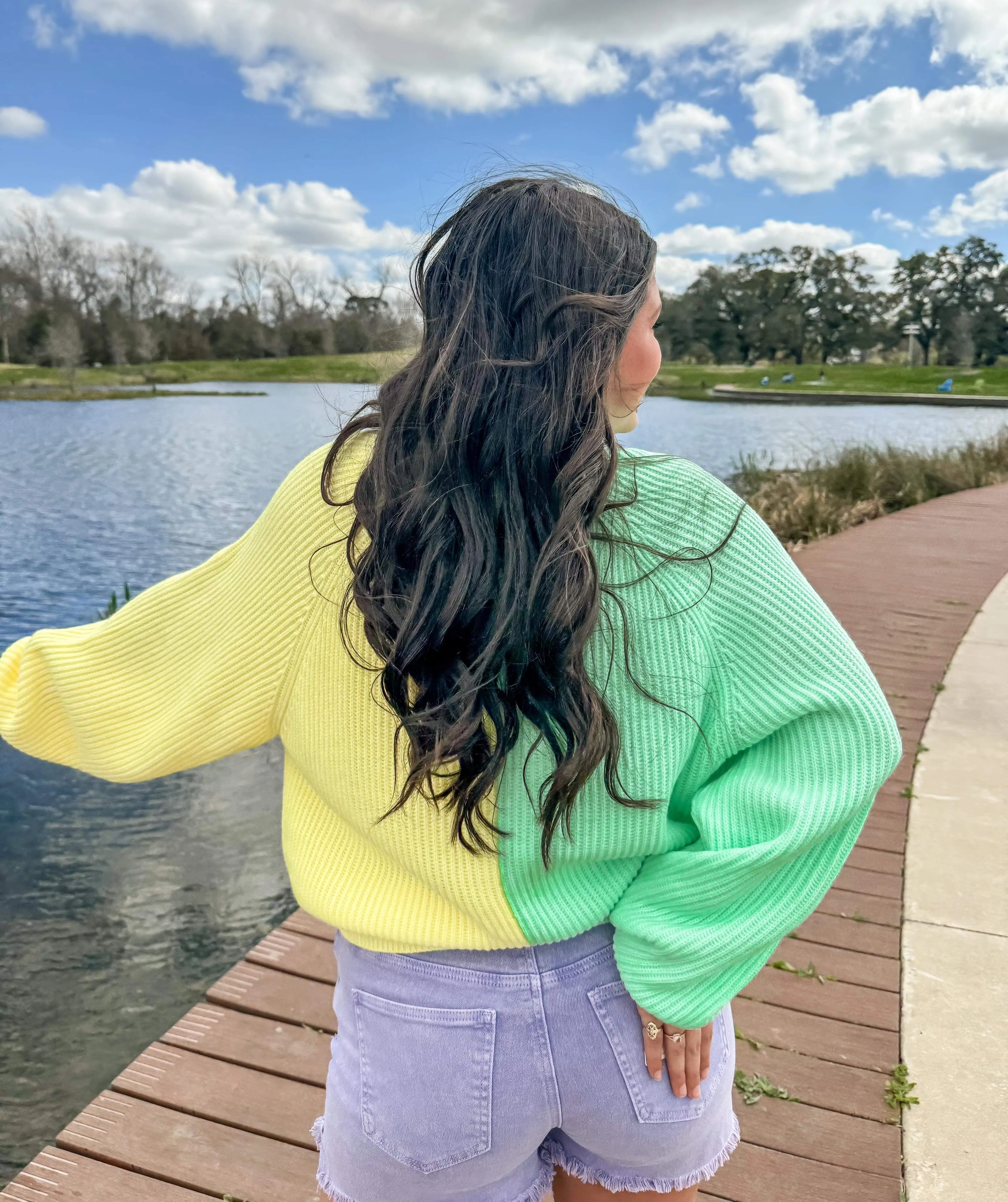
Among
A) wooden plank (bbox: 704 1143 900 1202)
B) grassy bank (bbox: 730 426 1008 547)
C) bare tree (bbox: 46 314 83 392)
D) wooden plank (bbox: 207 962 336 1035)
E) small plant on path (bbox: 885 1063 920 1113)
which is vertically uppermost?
bare tree (bbox: 46 314 83 392)

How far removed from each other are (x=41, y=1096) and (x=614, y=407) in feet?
8.58

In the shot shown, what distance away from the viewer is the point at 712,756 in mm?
882

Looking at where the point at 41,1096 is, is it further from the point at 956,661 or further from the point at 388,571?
the point at 956,661

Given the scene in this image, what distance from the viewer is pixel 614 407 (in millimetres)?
804

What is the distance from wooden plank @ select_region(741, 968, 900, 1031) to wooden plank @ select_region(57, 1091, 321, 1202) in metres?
0.97

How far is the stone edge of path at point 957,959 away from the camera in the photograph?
161cm

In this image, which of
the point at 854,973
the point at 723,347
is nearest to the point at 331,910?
the point at 854,973

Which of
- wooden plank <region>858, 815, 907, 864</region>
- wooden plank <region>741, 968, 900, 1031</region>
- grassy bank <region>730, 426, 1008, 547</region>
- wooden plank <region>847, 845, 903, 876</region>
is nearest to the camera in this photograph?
wooden plank <region>741, 968, 900, 1031</region>

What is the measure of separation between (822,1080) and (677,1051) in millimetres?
1141

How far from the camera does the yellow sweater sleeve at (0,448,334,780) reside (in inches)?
33.4

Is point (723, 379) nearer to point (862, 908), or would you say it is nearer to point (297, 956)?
point (862, 908)

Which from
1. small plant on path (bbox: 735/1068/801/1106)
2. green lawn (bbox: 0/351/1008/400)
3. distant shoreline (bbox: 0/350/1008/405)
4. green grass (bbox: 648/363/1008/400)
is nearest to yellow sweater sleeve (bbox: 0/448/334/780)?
A: small plant on path (bbox: 735/1068/801/1106)

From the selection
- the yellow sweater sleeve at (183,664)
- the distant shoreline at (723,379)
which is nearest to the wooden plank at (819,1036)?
the yellow sweater sleeve at (183,664)

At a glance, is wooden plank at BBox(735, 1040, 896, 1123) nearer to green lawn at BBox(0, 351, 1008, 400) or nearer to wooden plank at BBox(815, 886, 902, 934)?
wooden plank at BBox(815, 886, 902, 934)
